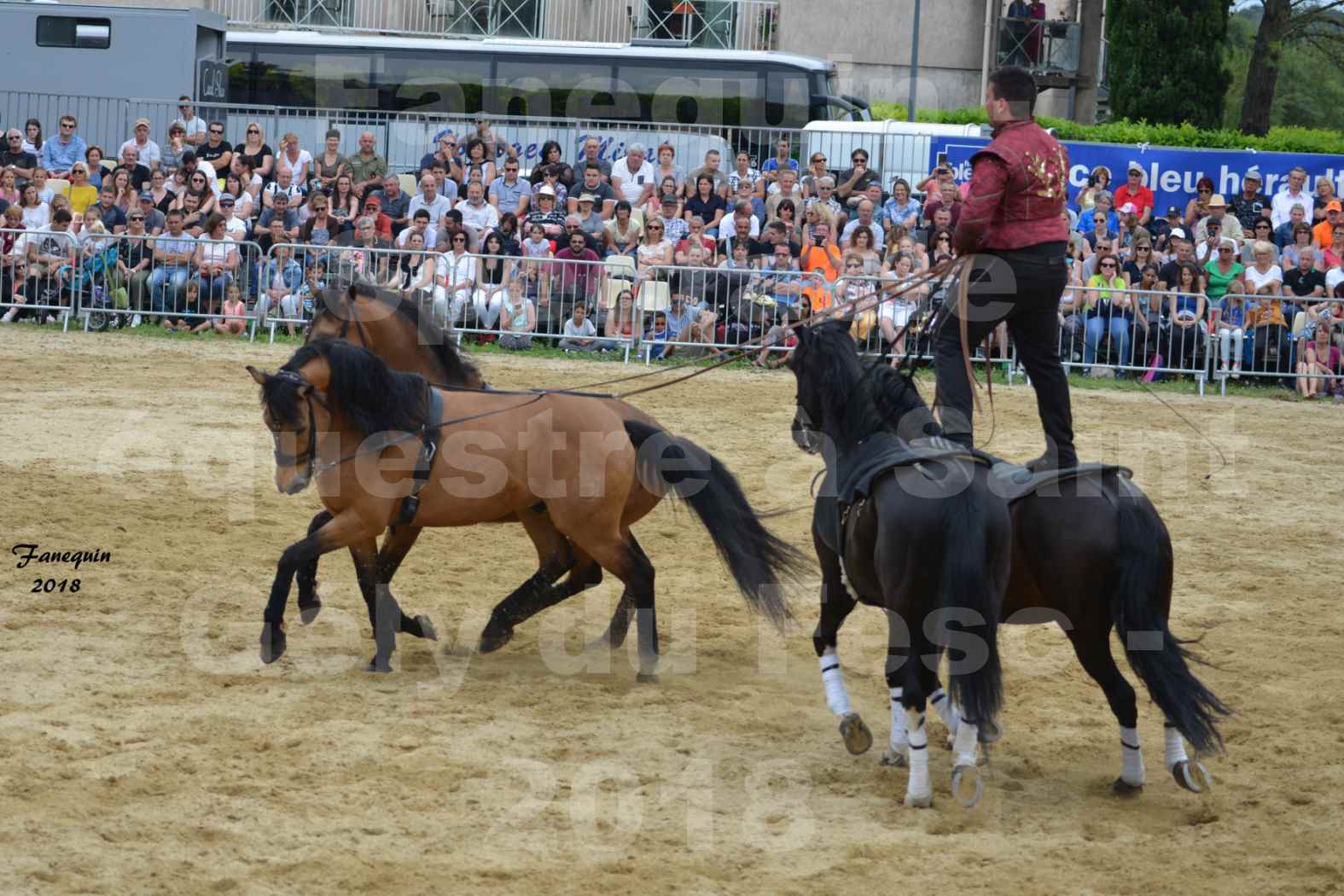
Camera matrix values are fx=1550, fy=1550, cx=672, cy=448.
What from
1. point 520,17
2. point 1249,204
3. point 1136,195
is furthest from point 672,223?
point 520,17

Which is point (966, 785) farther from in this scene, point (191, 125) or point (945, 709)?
point (191, 125)

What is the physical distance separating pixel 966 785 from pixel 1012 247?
2093 mm

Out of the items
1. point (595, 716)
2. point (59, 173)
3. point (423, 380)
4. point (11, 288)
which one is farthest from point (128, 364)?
point (595, 716)

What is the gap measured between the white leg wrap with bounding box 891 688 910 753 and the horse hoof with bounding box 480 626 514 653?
6.78ft

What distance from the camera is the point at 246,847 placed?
480cm

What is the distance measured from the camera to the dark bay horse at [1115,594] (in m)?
5.43

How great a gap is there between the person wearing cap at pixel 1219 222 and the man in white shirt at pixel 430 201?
8623 mm

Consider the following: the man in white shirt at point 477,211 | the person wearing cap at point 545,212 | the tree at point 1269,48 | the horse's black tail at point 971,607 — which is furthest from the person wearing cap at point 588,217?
the tree at point 1269,48

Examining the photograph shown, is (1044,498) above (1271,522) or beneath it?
above

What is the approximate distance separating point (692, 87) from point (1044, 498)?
19969mm

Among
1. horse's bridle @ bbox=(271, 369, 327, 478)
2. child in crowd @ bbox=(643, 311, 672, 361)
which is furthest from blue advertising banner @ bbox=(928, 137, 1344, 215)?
horse's bridle @ bbox=(271, 369, 327, 478)

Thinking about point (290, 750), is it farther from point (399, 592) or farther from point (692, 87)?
point (692, 87)

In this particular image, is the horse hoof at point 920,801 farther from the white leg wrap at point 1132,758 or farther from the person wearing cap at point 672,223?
the person wearing cap at point 672,223

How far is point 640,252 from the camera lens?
649 inches
